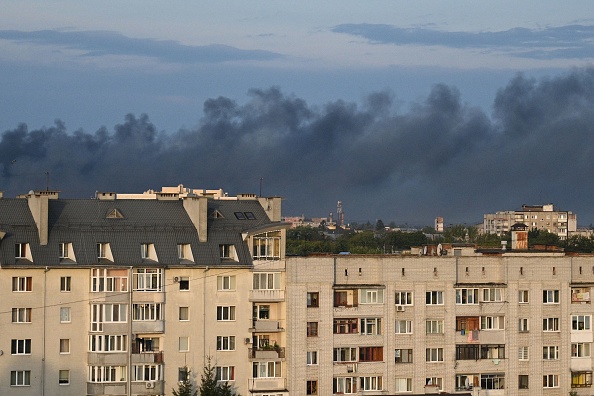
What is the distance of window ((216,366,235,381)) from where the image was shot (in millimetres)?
82312

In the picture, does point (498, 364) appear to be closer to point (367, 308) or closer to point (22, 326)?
point (367, 308)

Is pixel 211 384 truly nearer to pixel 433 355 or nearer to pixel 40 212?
pixel 433 355

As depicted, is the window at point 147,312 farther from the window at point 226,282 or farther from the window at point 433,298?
the window at point 433,298

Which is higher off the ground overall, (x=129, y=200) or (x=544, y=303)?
(x=129, y=200)

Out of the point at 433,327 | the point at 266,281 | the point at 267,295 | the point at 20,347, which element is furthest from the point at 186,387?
the point at 433,327

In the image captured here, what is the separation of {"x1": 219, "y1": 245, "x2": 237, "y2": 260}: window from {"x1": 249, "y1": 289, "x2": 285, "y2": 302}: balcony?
254cm

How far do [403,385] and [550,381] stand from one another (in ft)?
31.4

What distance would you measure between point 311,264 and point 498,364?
13425mm

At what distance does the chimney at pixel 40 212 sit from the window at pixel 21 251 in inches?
37.3

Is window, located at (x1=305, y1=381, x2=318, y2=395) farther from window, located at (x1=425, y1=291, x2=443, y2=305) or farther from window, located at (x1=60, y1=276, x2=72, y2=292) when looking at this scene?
window, located at (x1=60, y1=276, x2=72, y2=292)

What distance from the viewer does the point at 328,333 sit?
83.2m

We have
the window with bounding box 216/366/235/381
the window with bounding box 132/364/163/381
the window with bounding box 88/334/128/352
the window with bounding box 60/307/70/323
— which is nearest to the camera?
the window with bounding box 60/307/70/323

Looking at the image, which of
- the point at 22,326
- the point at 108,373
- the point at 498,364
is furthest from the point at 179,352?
the point at 498,364

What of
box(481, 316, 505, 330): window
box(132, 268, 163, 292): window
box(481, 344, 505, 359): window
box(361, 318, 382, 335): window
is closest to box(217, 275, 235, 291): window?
box(132, 268, 163, 292): window
